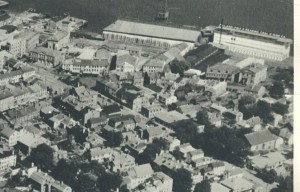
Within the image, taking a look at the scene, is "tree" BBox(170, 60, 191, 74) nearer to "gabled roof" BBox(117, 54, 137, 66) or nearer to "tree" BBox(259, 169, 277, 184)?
"gabled roof" BBox(117, 54, 137, 66)

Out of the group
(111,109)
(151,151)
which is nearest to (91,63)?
(111,109)

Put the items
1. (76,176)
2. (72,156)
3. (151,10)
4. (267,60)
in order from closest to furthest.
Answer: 1. (76,176)
2. (72,156)
3. (267,60)
4. (151,10)

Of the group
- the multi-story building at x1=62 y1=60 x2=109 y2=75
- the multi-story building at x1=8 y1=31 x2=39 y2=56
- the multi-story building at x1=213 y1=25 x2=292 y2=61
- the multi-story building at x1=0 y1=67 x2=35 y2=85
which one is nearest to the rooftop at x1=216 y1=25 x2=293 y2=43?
the multi-story building at x1=213 y1=25 x2=292 y2=61

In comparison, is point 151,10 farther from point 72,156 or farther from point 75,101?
point 72,156

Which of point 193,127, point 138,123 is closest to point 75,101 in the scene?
point 138,123

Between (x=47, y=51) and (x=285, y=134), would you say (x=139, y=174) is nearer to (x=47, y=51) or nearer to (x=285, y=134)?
(x=285, y=134)

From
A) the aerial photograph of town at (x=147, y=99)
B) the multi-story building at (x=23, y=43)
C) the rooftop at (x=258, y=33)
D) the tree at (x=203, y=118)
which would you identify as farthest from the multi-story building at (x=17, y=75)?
the rooftop at (x=258, y=33)

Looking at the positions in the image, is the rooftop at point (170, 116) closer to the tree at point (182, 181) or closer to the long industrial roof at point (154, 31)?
the tree at point (182, 181)
